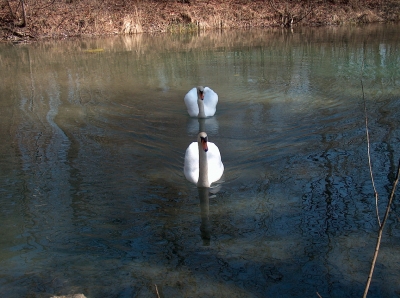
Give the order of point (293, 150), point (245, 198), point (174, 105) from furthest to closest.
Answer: point (174, 105) → point (293, 150) → point (245, 198)

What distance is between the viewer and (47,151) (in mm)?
7793

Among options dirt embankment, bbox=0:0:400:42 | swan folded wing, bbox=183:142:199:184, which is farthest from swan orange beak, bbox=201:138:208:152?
dirt embankment, bbox=0:0:400:42

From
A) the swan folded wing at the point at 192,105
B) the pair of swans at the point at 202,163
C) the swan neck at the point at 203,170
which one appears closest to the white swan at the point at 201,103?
the swan folded wing at the point at 192,105

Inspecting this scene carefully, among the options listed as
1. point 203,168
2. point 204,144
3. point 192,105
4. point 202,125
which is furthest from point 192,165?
point 192,105

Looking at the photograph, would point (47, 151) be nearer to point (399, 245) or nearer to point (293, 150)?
point (293, 150)

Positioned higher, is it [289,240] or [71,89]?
[71,89]

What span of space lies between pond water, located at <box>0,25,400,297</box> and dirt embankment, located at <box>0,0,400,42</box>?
14.6 meters

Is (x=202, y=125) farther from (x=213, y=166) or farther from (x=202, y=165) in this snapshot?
(x=202, y=165)

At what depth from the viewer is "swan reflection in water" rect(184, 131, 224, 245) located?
19.3 feet

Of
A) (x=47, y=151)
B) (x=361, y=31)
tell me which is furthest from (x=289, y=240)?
(x=361, y=31)

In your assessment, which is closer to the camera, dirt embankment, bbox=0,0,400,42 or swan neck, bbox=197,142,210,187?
swan neck, bbox=197,142,210,187

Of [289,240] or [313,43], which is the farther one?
[313,43]

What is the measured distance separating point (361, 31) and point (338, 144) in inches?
716

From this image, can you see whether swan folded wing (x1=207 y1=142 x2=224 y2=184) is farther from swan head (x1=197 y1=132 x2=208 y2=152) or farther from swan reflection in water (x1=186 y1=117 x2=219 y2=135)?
swan reflection in water (x1=186 y1=117 x2=219 y2=135)
